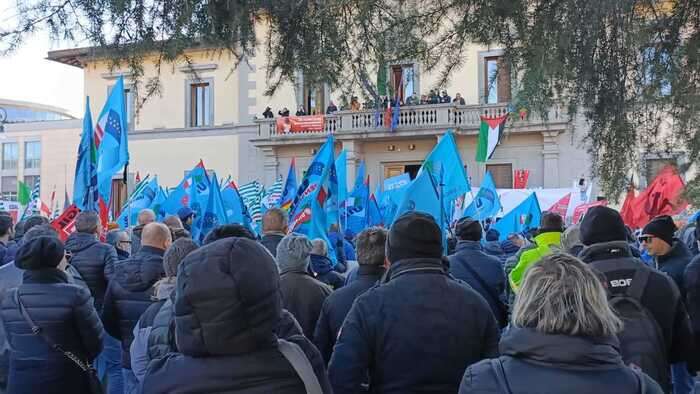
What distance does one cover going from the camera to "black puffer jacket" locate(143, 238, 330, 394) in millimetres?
2055

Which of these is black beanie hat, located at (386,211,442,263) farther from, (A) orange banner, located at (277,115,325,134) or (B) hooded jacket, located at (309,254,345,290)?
(A) orange banner, located at (277,115,325,134)

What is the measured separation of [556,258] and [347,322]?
104 centimetres

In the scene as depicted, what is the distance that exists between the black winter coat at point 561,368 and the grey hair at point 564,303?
3 cm

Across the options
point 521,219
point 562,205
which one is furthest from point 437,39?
point 562,205

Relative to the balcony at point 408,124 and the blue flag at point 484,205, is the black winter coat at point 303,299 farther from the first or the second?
the balcony at point 408,124

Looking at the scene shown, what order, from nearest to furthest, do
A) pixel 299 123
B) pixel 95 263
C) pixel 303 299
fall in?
pixel 303 299, pixel 95 263, pixel 299 123

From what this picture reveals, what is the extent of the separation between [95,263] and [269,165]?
72.4ft

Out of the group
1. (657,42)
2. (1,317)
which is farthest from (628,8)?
(1,317)

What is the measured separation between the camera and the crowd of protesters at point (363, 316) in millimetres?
2098

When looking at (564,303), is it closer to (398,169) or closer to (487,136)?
(487,136)

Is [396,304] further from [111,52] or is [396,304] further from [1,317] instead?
[1,317]

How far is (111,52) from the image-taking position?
12.6 ft

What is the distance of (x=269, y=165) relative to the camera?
91.4 feet

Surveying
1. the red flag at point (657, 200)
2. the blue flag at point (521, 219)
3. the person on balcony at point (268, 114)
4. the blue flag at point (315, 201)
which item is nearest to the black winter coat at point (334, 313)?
the blue flag at point (315, 201)
